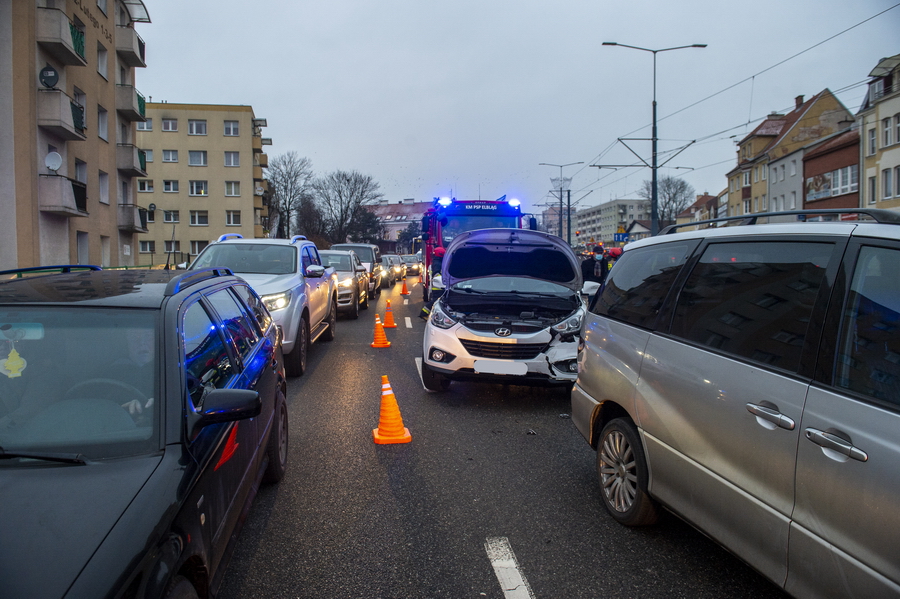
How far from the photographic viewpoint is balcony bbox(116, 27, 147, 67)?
92.5 ft

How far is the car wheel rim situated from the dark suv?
2069 millimetres

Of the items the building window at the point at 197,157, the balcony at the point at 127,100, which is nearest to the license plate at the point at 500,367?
the balcony at the point at 127,100

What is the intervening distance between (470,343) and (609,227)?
15245cm

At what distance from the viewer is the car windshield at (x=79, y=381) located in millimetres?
2254

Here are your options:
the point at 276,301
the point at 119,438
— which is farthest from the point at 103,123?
the point at 119,438

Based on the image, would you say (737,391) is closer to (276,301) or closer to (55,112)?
(276,301)

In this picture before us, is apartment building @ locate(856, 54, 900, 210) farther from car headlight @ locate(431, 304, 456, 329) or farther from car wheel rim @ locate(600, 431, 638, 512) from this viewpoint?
car wheel rim @ locate(600, 431, 638, 512)

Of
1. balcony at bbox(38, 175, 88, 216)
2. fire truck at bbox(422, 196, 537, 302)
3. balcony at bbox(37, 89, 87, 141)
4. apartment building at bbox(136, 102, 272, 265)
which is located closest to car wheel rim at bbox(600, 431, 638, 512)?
fire truck at bbox(422, 196, 537, 302)

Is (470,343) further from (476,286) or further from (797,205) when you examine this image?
(797,205)

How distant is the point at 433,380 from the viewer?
23.1 feet

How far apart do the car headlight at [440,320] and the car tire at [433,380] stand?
1.50 feet

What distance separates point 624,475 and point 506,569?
95cm

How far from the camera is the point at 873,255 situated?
87.7 inches

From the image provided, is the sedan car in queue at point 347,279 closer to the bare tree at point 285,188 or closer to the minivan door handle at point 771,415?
the minivan door handle at point 771,415
